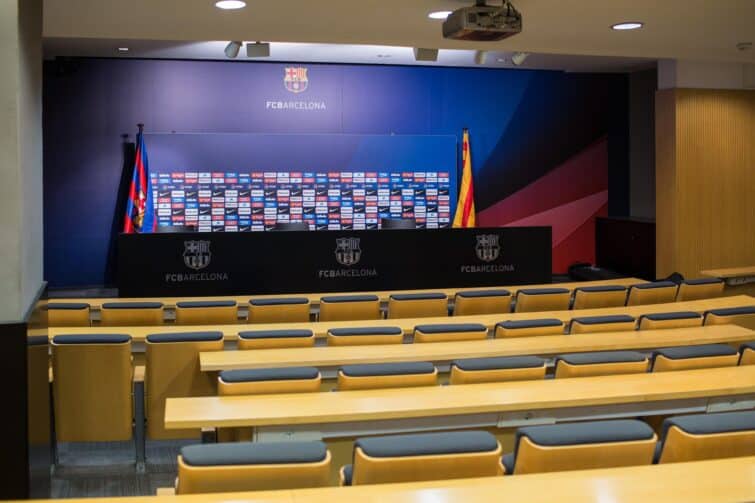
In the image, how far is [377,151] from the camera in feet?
45.9

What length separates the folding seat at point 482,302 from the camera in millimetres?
7590

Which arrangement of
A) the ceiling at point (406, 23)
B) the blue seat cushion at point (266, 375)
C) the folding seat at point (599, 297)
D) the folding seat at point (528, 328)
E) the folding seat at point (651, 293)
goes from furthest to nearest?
the folding seat at point (651, 293) → the folding seat at point (599, 297) → the ceiling at point (406, 23) → the folding seat at point (528, 328) → the blue seat cushion at point (266, 375)

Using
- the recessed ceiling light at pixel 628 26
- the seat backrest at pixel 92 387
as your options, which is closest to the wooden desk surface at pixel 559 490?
the seat backrest at pixel 92 387

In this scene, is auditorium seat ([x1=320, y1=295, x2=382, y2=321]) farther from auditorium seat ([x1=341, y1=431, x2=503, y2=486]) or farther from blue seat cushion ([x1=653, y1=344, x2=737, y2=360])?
auditorium seat ([x1=341, y1=431, x2=503, y2=486])

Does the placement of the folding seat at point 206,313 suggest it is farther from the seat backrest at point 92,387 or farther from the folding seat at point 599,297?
the folding seat at point 599,297

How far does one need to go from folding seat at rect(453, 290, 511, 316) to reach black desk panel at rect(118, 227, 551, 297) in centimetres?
166

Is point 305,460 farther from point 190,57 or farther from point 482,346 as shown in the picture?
point 190,57

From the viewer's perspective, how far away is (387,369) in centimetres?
453

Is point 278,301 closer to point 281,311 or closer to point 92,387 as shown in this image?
point 281,311

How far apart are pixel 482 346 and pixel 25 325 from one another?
2671 millimetres

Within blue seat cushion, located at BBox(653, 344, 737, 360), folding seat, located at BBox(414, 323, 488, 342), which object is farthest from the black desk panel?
blue seat cushion, located at BBox(653, 344, 737, 360)

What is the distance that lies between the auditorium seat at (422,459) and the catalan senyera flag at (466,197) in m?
11.1

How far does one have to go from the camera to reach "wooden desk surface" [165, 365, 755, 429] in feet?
12.8

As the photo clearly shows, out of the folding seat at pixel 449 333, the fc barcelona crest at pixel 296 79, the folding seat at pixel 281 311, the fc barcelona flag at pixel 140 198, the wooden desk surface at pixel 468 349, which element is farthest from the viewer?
the fc barcelona crest at pixel 296 79
